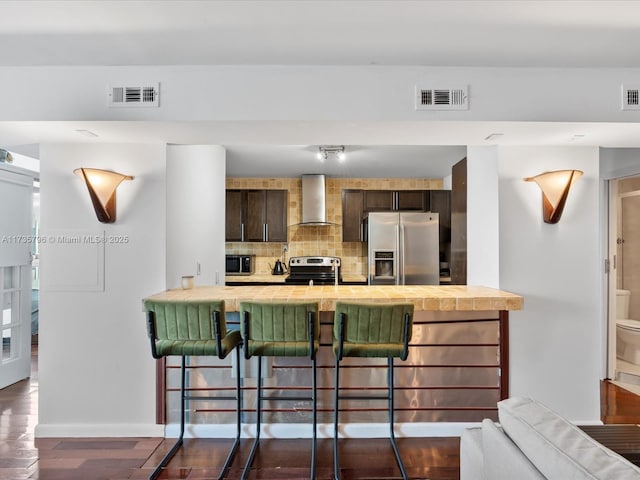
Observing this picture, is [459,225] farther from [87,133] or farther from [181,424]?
[87,133]

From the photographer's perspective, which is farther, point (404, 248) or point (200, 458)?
point (404, 248)

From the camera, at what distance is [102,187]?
2773 mm

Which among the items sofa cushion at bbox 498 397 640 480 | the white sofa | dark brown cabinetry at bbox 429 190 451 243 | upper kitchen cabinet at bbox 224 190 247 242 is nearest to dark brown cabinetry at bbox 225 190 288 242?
upper kitchen cabinet at bbox 224 190 247 242

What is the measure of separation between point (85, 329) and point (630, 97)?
12.3 ft

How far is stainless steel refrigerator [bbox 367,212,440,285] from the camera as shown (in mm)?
5086

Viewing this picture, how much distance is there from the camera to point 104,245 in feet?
9.48

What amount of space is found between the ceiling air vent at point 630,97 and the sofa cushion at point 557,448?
204cm

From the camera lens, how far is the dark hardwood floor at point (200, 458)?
2393 millimetres

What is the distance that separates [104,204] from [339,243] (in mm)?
3616

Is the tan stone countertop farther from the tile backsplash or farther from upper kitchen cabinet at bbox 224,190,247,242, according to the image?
the tile backsplash

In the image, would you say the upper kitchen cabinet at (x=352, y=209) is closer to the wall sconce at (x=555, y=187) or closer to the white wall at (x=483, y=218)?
the white wall at (x=483, y=218)

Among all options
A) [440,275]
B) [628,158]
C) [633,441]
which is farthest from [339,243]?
[633,441]

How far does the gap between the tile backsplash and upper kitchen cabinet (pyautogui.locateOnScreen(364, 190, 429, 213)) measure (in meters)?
0.41

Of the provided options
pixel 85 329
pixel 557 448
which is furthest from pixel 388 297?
pixel 85 329
